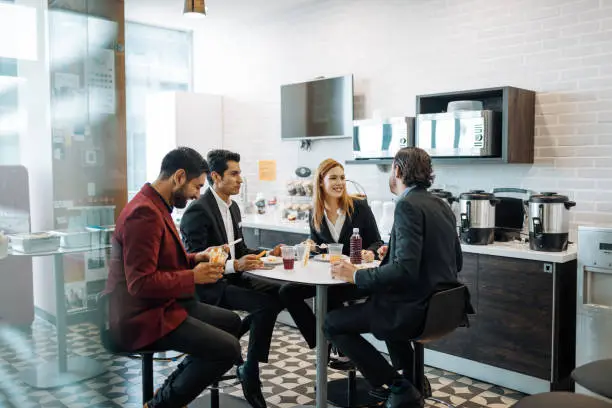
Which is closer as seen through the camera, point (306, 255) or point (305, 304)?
point (306, 255)

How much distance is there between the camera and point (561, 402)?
1.65m

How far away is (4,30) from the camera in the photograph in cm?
139

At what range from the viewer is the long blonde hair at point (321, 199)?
3518 millimetres

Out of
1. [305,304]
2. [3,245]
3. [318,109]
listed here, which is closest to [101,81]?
[3,245]

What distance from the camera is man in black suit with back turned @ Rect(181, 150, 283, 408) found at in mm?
3080

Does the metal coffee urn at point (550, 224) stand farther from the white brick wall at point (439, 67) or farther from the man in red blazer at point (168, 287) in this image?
the man in red blazer at point (168, 287)

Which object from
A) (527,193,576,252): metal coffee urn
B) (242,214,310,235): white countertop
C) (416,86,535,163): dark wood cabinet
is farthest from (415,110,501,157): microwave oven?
(242,214,310,235): white countertop

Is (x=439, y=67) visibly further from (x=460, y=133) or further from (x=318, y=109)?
(x=318, y=109)

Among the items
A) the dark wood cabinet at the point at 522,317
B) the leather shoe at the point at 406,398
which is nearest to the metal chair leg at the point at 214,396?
the leather shoe at the point at 406,398

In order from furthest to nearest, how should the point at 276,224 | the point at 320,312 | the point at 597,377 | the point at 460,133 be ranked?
the point at 276,224
the point at 460,133
the point at 320,312
the point at 597,377

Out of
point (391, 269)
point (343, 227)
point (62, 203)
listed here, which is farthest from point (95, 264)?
point (343, 227)

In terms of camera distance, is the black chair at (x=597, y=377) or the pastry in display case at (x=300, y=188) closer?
the black chair at (x=597, y=377)

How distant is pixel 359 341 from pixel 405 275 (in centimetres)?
50

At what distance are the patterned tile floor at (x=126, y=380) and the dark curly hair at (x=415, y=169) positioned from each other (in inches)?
55.9
